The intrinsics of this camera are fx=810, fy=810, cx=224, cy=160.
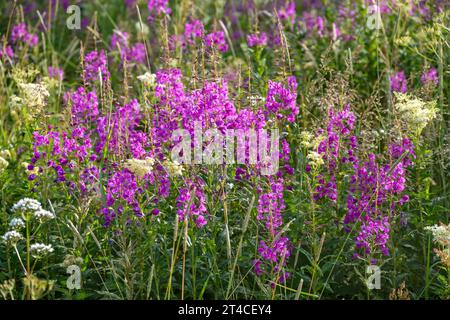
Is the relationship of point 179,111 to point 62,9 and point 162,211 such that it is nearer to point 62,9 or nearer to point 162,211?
point 162,211

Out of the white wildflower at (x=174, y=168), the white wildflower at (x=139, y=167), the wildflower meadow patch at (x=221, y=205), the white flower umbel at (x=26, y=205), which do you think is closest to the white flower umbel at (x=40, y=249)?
the wildflower meadow patch at (x=221, y=205)

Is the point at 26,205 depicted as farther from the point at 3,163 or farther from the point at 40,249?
the point at 3,163

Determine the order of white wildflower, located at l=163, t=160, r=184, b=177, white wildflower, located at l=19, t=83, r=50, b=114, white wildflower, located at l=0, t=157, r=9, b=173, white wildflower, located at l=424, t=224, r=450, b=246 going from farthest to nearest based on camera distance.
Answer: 1. white wildflower, located at l=19, t=83, r=50, b=114
2. white wildflower, located at l=0, t=157, r=9, b=173
3. white wildflower, located at l=163, t=160, r=184, b=177
4. white wildflower, located at l=424, t=224, r=450, b=246

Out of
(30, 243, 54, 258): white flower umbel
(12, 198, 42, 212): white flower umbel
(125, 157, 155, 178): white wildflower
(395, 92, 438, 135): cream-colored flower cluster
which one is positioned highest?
(395, 92, 438, 135): cream-colored flower cluster

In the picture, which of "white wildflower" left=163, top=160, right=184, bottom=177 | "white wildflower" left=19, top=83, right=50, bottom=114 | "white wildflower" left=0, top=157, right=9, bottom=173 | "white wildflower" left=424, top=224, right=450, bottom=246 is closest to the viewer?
"white wildflower" left=424, top=224, right=450, bottom=246

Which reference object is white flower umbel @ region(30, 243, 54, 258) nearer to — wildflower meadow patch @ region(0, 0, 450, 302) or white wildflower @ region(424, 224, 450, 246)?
wildflower meadow patch @ region(0, 0, 450, 302)

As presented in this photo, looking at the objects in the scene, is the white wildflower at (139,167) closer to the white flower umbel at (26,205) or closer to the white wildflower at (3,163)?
the white flower umbel at (26,205)

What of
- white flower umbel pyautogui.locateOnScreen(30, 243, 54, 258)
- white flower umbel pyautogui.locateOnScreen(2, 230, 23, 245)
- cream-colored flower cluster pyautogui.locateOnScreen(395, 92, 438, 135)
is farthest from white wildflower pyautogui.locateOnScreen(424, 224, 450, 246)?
white flower umbel pyautogui.locateOnScreen(2, 230, 23, 245)

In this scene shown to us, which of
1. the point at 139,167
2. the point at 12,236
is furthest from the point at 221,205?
the point at 12,236

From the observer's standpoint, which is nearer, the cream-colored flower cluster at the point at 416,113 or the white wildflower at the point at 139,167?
the white wildflower at the point at 139,167

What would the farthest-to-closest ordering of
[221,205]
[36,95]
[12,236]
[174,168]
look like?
[36,95], [221,205], [174,168], [12,236]

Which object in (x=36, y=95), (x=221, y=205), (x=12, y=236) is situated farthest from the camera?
(x=36, y=95)

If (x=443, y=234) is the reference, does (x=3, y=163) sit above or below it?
above
